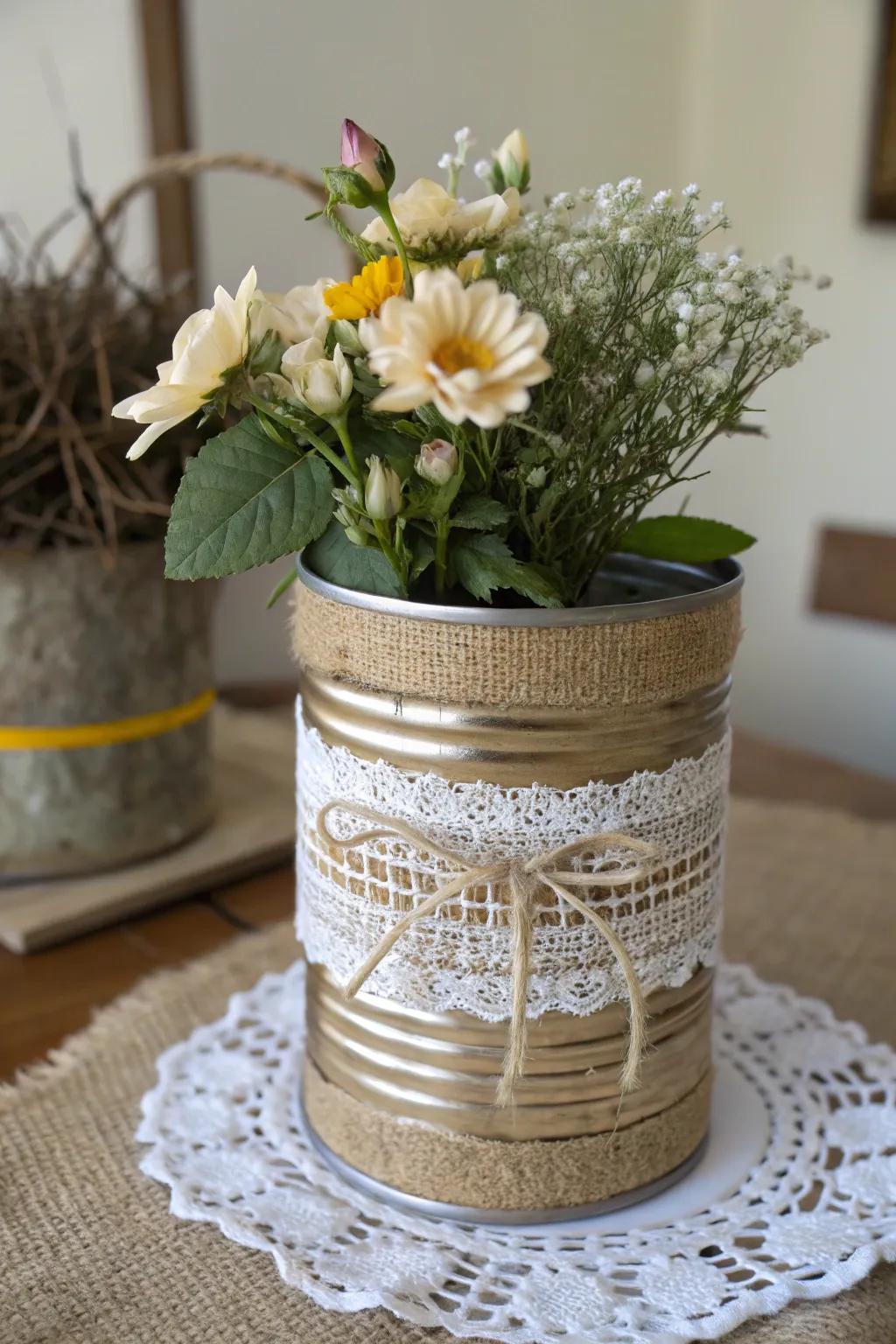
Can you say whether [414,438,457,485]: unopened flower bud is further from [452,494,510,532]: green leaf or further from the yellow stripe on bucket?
the yellow stripe on bucket

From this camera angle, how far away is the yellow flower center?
355mm

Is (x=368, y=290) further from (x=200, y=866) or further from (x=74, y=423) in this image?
(x=200, y=866)

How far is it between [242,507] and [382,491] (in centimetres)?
6

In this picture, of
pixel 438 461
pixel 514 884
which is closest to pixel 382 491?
pixel 438 461

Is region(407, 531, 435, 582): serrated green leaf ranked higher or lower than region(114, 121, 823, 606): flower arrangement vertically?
lower

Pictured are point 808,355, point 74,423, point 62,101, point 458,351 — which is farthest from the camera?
point 808,355

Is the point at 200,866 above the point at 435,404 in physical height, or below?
below

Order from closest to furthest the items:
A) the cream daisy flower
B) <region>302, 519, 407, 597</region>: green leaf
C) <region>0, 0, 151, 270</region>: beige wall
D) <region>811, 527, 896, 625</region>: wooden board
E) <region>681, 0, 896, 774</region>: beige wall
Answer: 1. the cream daisy flower
2. <region>302, 519, 407, 597</region>: green leaf
3. <region>0, 0, 151, 270</region>: beige wall
4. <region>811, 527, 896, 625</region>: wooden board
5. <region>681, 0, 896, 774</region>: beige wall

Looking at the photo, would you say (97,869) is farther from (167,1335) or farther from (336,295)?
(336,295)

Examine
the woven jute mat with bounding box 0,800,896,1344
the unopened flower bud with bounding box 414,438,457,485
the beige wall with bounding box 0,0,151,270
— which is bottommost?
the woven jute mat with bounding box 0,800,896,1344

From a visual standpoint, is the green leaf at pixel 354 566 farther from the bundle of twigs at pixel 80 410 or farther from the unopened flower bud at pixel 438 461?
the bundle of twigs at pixel 80 410

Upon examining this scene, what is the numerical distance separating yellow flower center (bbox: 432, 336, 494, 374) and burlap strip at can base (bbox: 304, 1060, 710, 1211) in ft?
0.99

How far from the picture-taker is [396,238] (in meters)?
0.39

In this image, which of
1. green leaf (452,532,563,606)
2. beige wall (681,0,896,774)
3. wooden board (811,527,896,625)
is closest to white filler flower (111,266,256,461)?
green leaf (452,532,563,606)
